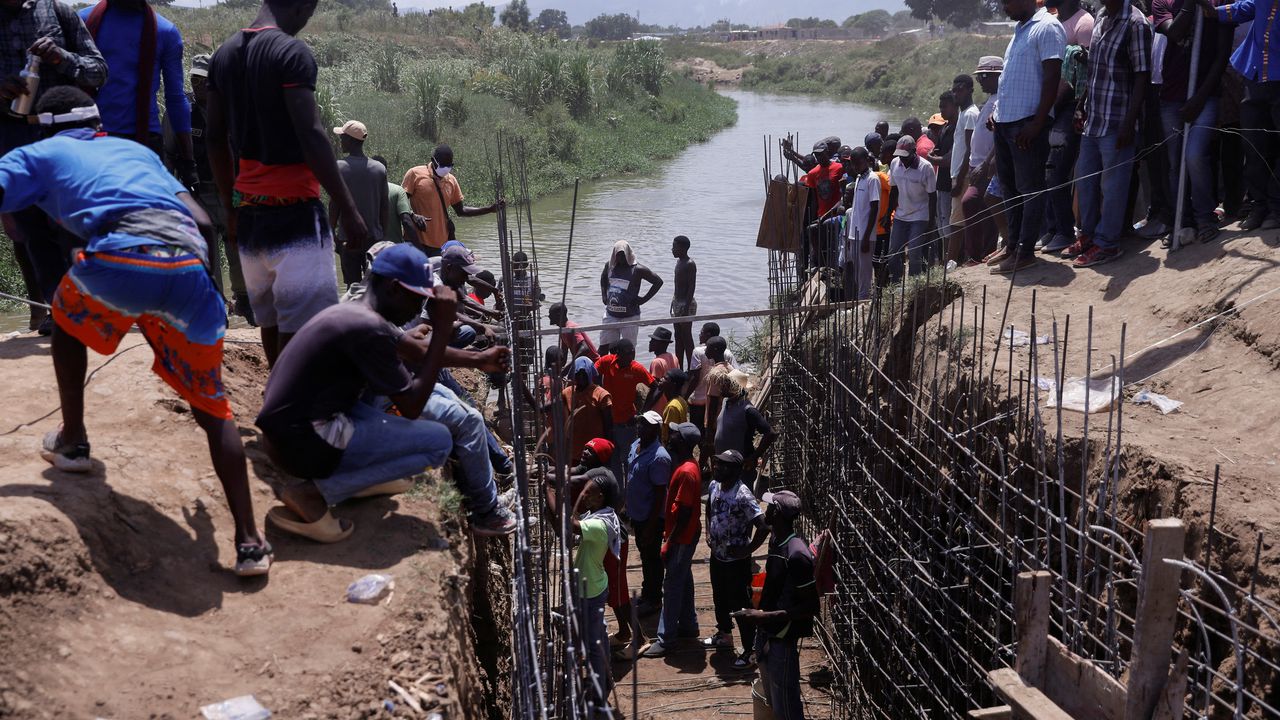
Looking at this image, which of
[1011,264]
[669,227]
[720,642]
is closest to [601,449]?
[720,642]

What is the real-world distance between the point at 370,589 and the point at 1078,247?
225 inches

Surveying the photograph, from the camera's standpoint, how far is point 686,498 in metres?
6.81

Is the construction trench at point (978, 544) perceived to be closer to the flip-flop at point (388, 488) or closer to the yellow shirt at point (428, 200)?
the flip-flop at point (388, 488)

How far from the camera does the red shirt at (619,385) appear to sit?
8.27m

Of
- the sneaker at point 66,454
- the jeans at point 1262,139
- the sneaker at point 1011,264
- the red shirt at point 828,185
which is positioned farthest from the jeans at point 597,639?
the red shirt at point 828,185

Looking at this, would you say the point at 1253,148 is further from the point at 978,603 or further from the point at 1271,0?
the point at 978,603

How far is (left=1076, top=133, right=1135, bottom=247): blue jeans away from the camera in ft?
23.0

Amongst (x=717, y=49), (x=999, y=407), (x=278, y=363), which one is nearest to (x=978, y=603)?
(x=999, y=407)

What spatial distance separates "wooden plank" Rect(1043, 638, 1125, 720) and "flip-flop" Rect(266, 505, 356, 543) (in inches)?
98.0

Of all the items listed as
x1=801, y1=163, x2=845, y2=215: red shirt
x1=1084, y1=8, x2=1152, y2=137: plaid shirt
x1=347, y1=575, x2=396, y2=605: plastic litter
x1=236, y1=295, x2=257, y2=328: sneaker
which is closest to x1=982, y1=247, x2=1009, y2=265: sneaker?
x1=1084, y1=8, x2=1152, y2=137: plaid shirt

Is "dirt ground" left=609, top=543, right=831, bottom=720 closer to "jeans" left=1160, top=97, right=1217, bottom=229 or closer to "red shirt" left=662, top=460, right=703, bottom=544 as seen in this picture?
"red shirt" left=662, top=460, right=703, bottom=544

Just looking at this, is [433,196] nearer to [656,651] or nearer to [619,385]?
[619,385]

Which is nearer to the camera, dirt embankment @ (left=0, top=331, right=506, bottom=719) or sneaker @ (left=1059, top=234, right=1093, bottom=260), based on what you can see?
dirt embankment @ (left=0, top=331, right=506, bottom=719)

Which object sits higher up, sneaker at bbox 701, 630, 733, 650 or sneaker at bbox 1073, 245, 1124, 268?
sneaker at bbox 1073, 245, 1124, 268
